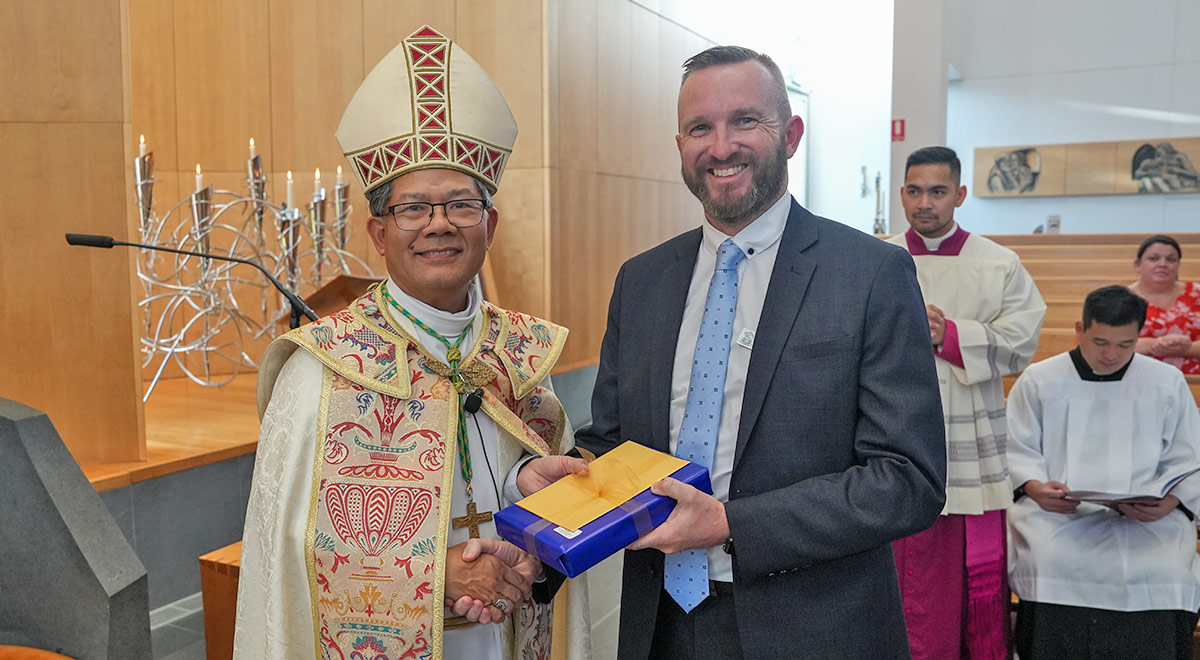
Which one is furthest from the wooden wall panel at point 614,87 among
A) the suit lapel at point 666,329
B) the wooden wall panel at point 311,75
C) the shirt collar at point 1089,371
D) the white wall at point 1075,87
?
the white wall at point 1075,87

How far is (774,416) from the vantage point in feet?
5.23

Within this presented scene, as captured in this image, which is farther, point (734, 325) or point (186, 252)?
point (186, 252)

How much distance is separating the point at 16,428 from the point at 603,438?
51.1 inches

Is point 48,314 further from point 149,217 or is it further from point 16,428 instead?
point 16,428

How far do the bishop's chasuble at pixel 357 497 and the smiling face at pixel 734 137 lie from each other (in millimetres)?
564

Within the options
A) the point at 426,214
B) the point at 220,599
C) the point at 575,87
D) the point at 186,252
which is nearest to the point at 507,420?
the point at 426,214

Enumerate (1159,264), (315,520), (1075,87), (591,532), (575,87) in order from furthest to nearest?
(1075,87)
(575,87)
(1159,264)
(315,520)
(591,532)

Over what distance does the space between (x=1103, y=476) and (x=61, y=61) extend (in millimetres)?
4214

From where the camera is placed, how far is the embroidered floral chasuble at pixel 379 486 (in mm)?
1679

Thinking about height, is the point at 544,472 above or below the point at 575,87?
→ below

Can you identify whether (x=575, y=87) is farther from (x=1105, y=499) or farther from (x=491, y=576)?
(x=491, y=576)

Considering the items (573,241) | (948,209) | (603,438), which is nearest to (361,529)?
(603,438)

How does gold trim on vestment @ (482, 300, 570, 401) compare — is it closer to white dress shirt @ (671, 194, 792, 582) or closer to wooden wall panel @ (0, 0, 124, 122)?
white dress shirt @ (671, 194, 792, 582)

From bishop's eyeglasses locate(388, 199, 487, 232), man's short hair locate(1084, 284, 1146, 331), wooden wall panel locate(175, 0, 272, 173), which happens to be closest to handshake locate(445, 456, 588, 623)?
bishop's eyeglasses locate(388, 199, 487, 232)
